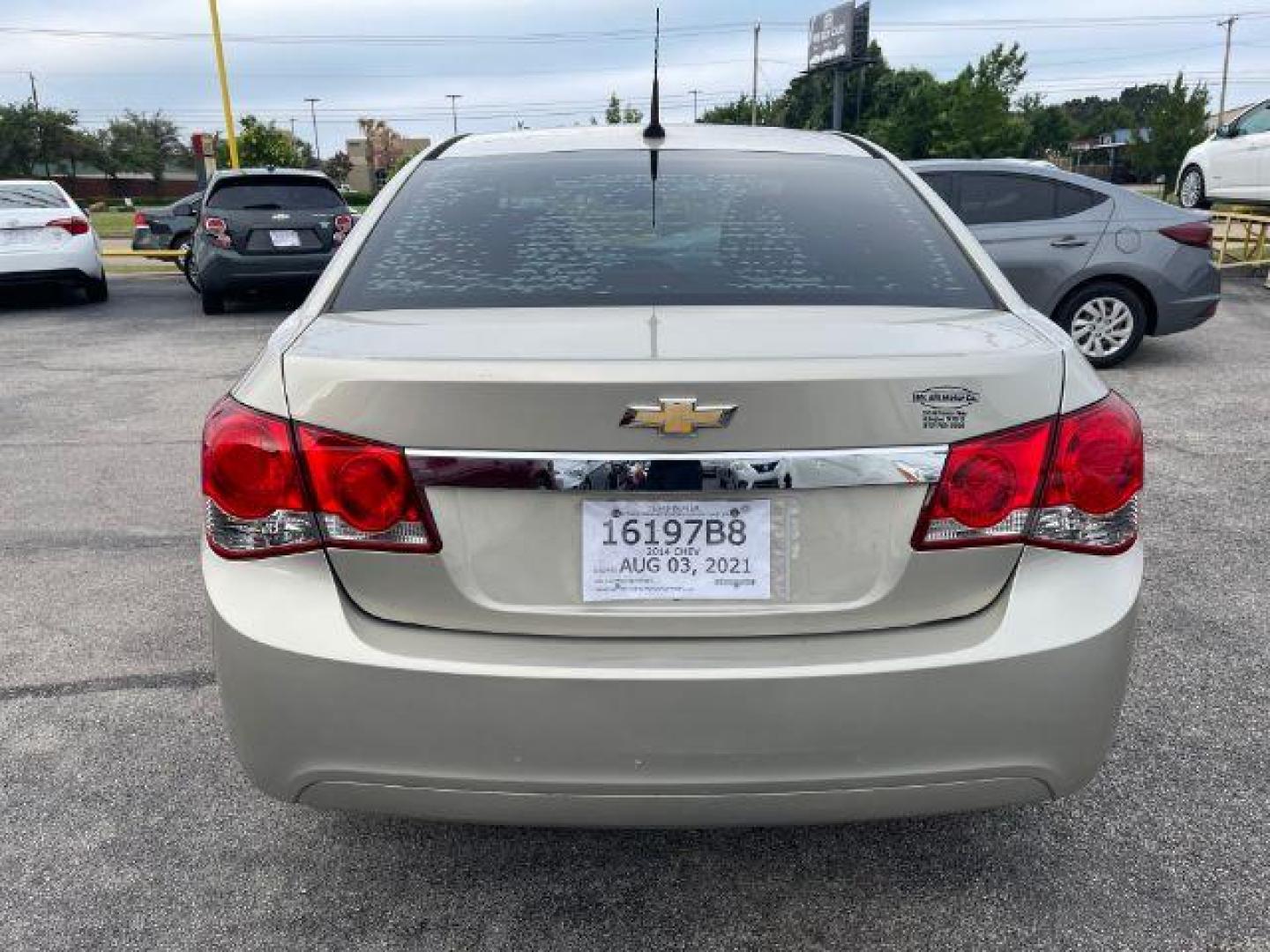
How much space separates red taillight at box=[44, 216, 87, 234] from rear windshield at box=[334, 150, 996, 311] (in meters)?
11.5

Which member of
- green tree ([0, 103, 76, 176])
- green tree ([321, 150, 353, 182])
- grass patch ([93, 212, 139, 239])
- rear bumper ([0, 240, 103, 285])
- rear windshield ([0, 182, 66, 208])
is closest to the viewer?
rear bumper ([0, 240, 103, 285])

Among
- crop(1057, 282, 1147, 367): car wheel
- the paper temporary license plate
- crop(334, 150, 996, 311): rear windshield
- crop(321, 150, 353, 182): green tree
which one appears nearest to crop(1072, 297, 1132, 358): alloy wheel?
crop(1057, 282, 1147, 367): car wheel

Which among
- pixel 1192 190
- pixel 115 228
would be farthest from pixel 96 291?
pixel 115 228

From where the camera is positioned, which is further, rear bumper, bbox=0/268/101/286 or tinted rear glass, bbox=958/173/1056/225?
rear bumper, bbox=0/268/101/286

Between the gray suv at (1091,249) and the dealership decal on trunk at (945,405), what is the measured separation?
22.0 feet

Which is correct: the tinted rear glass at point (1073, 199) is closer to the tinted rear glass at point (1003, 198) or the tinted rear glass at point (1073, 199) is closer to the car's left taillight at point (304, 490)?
the tinted rear glass at point (1003, 198)

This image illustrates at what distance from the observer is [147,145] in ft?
325

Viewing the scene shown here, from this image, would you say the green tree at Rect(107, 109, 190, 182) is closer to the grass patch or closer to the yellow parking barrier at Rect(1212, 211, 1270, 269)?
the grass patch

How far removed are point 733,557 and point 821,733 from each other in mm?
331

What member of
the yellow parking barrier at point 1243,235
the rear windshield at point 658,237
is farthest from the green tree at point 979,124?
the rear windshield at point 658,237

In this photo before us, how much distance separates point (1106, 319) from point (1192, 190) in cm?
1013

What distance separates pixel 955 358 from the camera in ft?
5.83

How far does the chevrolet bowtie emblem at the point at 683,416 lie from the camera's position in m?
1.70

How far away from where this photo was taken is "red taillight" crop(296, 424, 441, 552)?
176 centimetres
